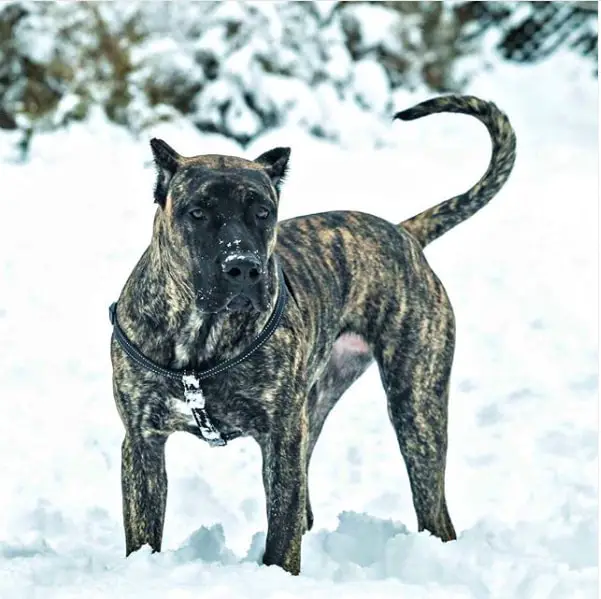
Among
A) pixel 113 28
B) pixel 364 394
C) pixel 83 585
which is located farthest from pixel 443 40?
pixel 83 585

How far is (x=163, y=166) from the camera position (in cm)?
482

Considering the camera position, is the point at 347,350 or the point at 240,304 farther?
the point at 347,350

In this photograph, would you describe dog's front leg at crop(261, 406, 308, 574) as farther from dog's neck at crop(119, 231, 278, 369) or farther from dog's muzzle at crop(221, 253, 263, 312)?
dog's muzzle at crop(221, 253, 263, 312)

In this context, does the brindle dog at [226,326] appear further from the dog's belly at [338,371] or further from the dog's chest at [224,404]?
the dog's belly at [338,371]

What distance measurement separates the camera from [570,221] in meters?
12.8

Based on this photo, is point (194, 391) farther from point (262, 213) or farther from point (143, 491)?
point (262, 213)

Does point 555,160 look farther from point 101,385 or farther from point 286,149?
point 286,149

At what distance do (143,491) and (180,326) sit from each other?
70 centimetres

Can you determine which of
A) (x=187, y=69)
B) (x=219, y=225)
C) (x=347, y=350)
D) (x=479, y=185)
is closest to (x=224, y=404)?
(x=219, y=225)

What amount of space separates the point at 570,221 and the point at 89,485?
7418 mm

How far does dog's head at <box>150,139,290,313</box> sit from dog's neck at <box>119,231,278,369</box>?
0.36ft

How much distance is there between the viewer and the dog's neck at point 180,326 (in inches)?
185

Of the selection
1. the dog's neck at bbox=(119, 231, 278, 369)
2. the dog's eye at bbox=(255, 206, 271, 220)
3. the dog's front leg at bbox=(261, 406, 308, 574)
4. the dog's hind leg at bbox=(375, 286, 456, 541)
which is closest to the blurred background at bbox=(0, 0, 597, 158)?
the dog's hind leg at bbox=(375, 286, 456, 541)

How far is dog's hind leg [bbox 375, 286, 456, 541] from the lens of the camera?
564 centimetres
